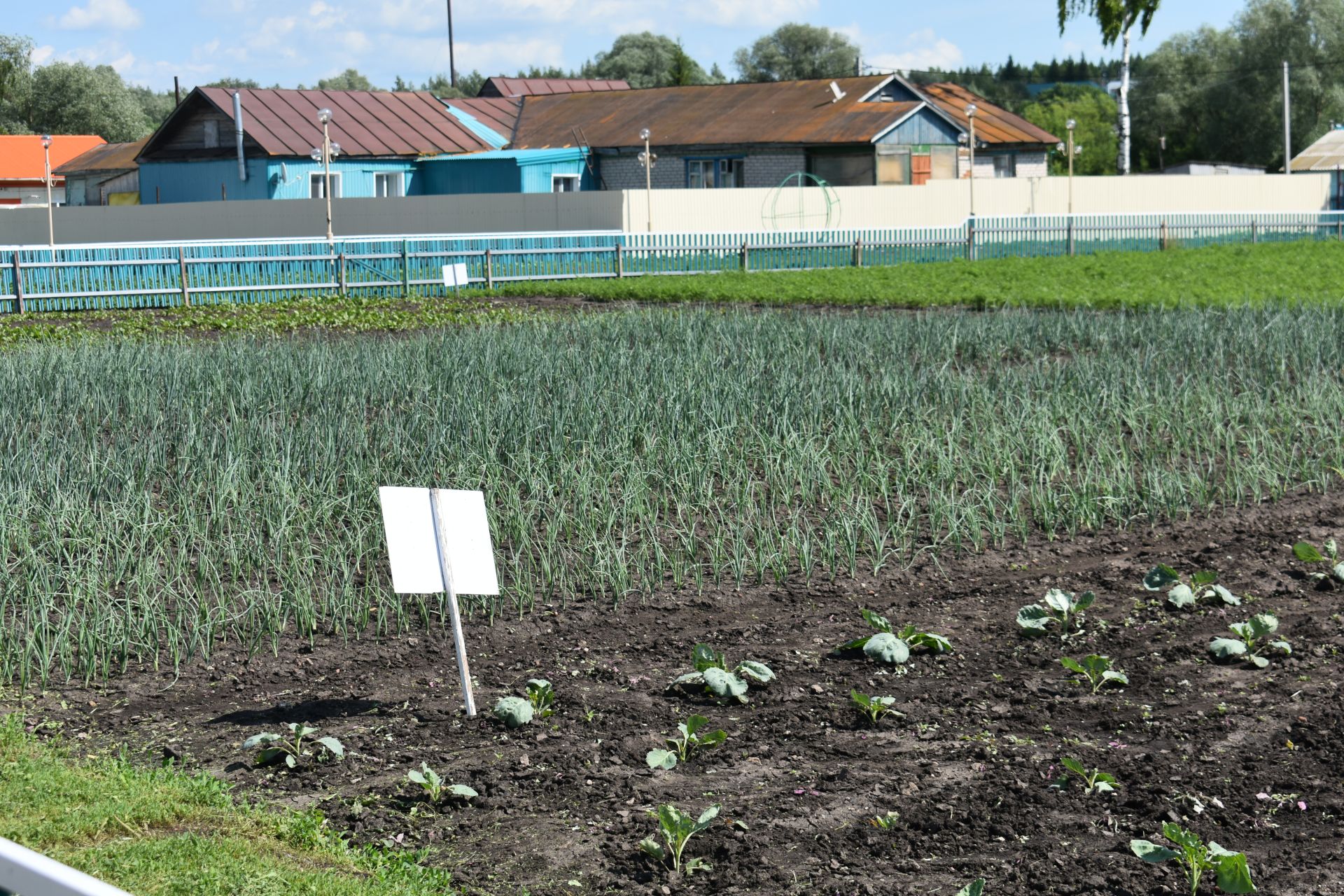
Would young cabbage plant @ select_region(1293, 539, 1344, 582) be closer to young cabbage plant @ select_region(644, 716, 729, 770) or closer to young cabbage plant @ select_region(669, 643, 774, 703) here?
young cabbage plant @ select_region(669, 643, 774, 703)

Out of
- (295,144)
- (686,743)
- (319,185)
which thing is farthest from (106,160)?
(686,743)

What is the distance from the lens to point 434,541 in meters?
4.46

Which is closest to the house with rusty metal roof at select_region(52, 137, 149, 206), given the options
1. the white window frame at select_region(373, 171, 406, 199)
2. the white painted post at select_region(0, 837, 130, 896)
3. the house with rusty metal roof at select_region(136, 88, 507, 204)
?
the house with rusty metal roof at select_region(136, 88, 507, 204)

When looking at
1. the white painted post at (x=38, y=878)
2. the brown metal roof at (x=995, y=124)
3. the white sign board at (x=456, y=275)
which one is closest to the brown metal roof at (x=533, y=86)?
the brown metal roof at (x=995, y=124)

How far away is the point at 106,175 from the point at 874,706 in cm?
4327

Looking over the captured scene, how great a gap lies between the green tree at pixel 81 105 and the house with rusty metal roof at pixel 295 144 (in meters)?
27.0

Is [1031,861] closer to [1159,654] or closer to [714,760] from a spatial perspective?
[714,760]

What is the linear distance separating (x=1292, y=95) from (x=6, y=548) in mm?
59072

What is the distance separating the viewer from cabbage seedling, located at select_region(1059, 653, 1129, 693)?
14.2ft

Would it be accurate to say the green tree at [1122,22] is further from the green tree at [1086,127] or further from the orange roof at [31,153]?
the orange roof at [31,153]

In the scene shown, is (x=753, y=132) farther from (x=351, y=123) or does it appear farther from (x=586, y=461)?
(x=586, y=461)

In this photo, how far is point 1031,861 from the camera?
327 cm

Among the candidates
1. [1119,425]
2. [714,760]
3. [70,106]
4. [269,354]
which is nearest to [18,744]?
[714,760]

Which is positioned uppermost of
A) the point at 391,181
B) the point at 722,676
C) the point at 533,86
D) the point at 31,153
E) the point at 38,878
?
the point at 533,86
